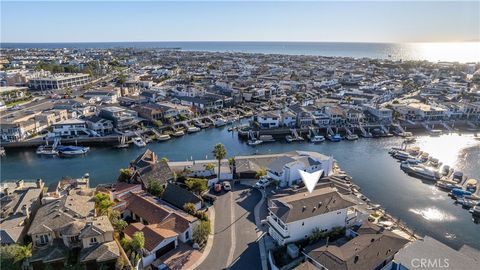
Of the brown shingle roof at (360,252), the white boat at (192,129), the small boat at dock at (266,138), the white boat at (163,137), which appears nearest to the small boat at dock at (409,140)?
the small boat at dock at (266,138)

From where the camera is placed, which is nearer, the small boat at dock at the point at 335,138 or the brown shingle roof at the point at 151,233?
the brown shingle roof at the point at 151,233

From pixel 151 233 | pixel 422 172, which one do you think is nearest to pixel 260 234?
pixel 151 233

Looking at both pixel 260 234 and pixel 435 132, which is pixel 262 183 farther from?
pixel 435 132

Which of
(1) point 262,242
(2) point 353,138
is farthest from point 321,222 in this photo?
(2) point 353,138

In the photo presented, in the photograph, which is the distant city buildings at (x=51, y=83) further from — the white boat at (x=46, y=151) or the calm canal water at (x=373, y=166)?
the white boat at (x=46, y=151)

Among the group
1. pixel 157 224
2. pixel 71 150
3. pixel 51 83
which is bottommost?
pixel 71 150
